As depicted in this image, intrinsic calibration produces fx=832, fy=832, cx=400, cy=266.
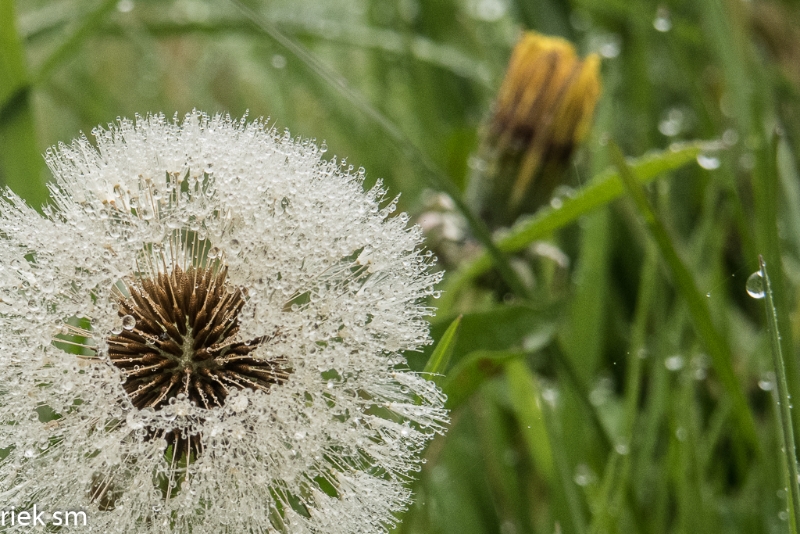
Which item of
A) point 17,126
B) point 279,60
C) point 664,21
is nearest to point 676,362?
point 664,21

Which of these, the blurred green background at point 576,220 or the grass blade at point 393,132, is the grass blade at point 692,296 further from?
the grass blade at point 393,132

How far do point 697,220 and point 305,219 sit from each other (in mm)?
1184

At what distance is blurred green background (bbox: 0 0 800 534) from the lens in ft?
2.64

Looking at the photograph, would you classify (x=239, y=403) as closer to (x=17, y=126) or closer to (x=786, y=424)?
(x=786, y=424)

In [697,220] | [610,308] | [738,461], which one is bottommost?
[738,461]

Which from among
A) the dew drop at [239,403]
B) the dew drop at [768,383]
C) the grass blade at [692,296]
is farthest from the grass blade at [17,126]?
the dew drop at [768,383]

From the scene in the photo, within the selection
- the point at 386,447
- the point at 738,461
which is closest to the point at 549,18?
the point at 738,461

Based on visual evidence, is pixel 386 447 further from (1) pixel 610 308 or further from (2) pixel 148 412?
(1) pixel 610 308

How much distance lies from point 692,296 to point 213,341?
1.50 ft

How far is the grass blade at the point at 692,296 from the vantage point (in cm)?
74

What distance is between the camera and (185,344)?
1.97 feet

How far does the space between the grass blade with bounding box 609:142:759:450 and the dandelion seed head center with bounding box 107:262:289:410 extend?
0.35m

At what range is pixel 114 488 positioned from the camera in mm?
535

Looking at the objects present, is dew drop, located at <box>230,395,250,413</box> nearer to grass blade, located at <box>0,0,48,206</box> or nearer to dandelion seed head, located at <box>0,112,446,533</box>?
dandelion seed head, located at <box>0,112,446,533</box>
